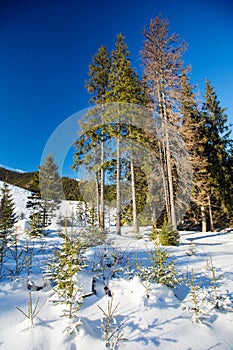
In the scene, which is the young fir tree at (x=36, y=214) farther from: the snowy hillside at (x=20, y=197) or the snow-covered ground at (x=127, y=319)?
the snowy hillside at (x=20, y=197)

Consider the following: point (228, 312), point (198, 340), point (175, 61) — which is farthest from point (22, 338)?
point (175, 61)

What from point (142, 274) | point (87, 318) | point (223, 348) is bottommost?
point (223, 348)

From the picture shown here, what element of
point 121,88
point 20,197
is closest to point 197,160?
point 121,88

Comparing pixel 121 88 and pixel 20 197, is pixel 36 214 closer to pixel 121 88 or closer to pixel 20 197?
pixel 121 88

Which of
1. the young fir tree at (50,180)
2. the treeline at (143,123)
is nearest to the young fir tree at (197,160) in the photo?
the treeline at (143,123)

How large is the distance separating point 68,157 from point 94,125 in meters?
3.22

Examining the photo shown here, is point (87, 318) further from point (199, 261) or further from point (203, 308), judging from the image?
point (199, 261)

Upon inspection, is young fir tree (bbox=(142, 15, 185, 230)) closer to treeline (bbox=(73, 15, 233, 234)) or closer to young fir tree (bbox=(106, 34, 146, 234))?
treeline (bbox=(73, 15, 233, 234))

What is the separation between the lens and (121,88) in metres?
13.4

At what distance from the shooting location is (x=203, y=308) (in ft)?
9.12

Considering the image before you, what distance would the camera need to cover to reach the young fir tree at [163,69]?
12617 millimetres

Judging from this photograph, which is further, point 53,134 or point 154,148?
point 154,148

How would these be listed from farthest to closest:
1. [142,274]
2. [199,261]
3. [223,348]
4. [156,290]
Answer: [199,261] → [142,274] → [156,290] → [223,348]

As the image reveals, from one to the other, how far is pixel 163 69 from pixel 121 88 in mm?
3129
